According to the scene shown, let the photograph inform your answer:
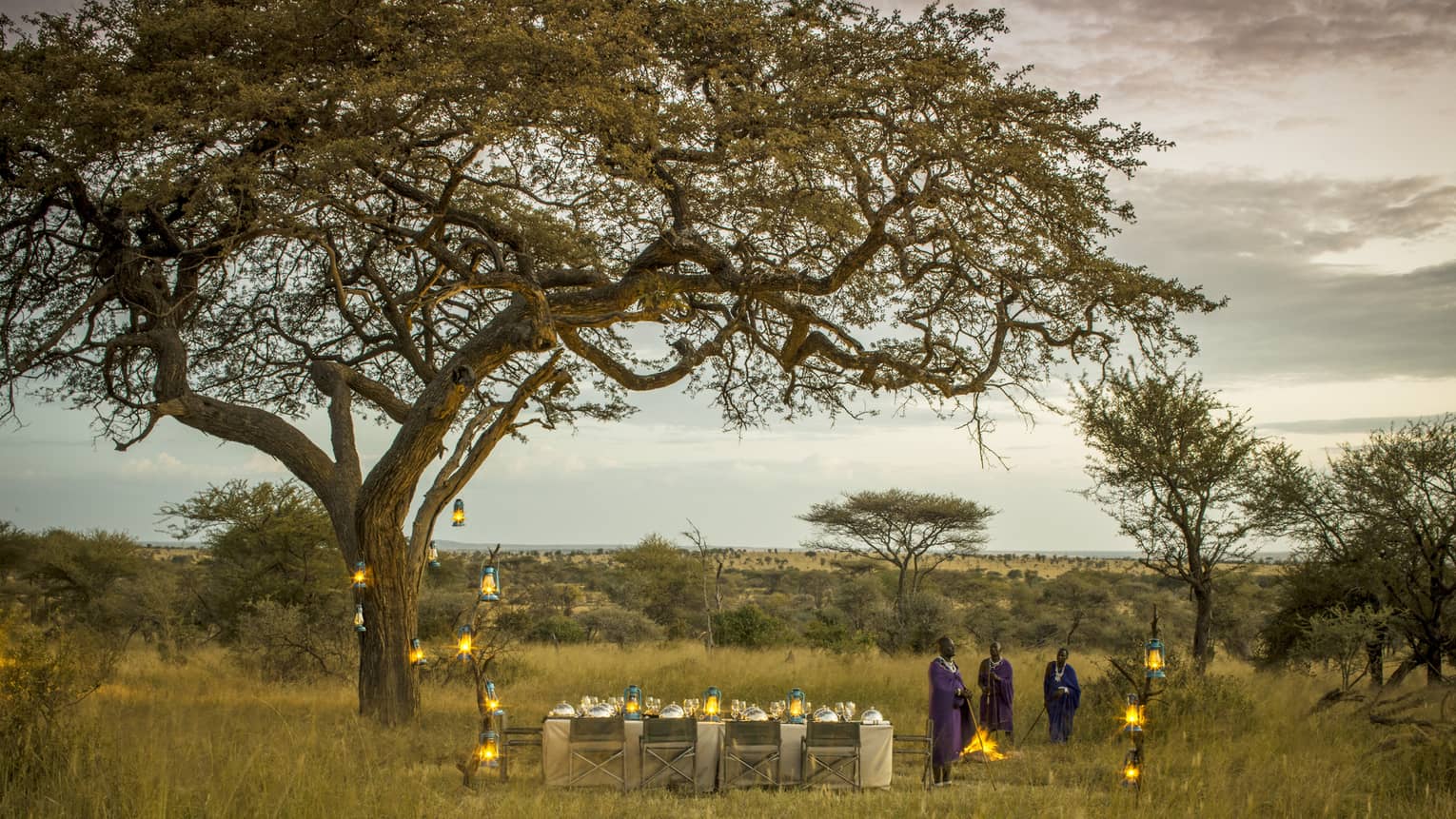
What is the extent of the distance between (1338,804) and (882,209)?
18.2 ft

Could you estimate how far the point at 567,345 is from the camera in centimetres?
1128

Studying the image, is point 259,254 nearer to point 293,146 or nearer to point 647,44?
point 293,146

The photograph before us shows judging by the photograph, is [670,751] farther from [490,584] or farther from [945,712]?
[945,712]

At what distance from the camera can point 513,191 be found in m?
12.1

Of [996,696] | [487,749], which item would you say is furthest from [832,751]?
[996,696]

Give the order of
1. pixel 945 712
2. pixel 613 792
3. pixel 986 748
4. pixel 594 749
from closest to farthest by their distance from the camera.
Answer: pixel 613 792
pixel 594 749
pixel 945 712
pixel 986 748

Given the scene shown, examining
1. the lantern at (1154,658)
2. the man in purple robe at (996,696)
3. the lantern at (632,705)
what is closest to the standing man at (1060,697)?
the man in purple robe at (996,696)

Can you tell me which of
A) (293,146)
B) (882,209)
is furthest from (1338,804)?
(293,146)

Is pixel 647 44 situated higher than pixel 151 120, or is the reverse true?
pixel 647 44

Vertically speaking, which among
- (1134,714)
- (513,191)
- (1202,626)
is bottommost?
(1134,714)

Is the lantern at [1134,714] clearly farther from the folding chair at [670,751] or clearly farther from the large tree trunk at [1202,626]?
the large tree trunk at [1202,626]

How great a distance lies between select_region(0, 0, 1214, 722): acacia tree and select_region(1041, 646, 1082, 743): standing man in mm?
2910

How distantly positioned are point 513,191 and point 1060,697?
8004mm

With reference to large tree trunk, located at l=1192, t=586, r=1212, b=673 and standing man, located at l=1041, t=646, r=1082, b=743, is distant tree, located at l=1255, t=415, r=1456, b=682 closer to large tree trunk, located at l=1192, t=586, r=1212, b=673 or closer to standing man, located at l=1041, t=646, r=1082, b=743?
large tree trunk, located at l=1192, t=586, r=1212, b=673
